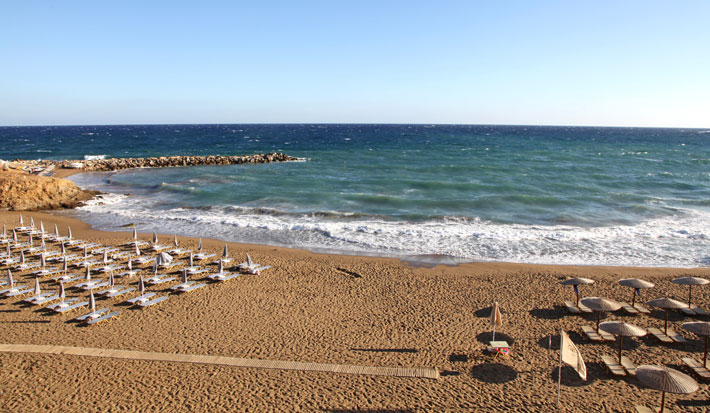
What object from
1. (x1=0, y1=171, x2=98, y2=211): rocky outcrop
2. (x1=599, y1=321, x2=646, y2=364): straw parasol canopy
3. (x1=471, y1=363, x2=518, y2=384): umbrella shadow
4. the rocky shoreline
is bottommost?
(x1=471, y1=363, x2=518, y2=384): umbrella shadow

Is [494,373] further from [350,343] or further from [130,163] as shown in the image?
[130,163]

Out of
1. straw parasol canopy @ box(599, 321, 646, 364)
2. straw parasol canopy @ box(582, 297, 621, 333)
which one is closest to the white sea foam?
straw parasol canopy @ box(582, 297, 621, 333)

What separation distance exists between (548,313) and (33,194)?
33389 millimetres

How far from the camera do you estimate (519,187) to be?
3834 cm

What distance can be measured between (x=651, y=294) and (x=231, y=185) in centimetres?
3407

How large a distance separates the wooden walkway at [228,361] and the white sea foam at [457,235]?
9.95 meters

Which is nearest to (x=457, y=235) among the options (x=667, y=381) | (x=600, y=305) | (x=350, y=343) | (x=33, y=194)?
(x=600, y=305)

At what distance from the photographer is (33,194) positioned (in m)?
29.9

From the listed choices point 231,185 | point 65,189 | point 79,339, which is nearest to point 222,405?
point 79,339

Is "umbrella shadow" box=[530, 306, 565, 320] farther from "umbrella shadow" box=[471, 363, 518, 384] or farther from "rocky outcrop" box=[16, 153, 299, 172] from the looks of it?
"rocky outcrop" box=[16, 153, 299, 172]

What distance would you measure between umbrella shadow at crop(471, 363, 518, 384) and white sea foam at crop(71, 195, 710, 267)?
8.99 meters

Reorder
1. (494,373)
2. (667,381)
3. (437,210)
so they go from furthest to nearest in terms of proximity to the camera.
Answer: (437,210), (494,373), (667,381)

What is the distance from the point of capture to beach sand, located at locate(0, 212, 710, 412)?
912 centimetres

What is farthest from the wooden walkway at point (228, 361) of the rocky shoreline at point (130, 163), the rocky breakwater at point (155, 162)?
the rocky breakwater at point (155, 162)
